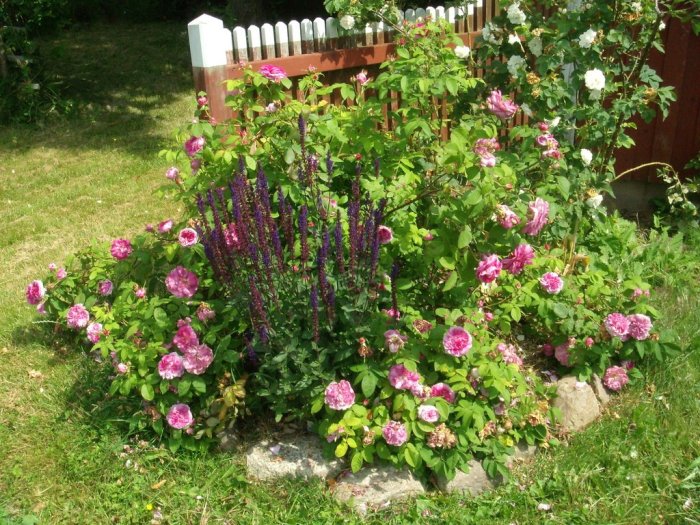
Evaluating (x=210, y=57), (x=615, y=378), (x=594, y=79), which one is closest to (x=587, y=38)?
(x=594, y=79)

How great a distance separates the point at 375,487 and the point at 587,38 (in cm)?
239

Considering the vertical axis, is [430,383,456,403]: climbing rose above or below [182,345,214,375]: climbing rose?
below

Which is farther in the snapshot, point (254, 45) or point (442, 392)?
point (254, 45)

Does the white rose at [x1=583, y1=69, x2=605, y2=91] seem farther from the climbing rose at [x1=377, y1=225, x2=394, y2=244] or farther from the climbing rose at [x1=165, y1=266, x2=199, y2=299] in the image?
the climbing rose at [x1=165, y1=266, x2=199, y2=299]

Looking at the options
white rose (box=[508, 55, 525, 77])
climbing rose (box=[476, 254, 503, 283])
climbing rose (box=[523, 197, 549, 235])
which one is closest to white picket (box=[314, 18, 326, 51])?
white rose (box=[508, 55, 525, 77])

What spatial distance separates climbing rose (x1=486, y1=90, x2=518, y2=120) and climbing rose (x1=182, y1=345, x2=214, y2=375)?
72.3 inches

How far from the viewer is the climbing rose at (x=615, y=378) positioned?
→ 321 cm

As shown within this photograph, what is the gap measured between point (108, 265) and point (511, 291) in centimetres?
209

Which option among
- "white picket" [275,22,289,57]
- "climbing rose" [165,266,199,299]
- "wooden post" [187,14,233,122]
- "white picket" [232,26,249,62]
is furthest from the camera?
"white picket" [275,22,289,57]

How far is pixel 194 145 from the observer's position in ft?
10.8

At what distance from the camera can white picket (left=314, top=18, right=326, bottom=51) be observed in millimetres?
4578

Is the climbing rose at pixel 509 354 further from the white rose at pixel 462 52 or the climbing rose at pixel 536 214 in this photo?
the white rose at pixel 462 52

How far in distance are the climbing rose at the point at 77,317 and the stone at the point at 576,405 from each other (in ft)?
7.59

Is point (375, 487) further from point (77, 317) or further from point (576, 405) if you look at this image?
point (77, 317)
